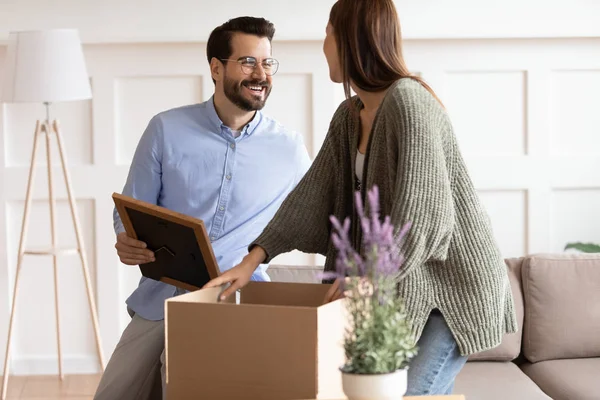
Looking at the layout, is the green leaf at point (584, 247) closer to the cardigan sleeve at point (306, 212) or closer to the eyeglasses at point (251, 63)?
the eyeglasses at point (251, 63)

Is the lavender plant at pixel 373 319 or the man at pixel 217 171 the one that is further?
the man at pixel 217 171

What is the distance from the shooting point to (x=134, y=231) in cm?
253

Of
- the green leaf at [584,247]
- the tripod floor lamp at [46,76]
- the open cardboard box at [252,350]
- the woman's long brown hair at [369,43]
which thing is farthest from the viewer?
the green leaf at [584,247]

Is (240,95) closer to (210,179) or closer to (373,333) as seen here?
(210,179)

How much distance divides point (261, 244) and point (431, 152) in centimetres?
51

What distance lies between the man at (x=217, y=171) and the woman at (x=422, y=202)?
2.97ft

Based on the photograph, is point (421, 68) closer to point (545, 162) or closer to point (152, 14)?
point (545, 162)

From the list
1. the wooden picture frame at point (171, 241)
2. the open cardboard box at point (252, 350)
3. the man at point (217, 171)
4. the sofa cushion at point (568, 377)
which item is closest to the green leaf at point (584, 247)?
the sofa cushion at point (568, 377)

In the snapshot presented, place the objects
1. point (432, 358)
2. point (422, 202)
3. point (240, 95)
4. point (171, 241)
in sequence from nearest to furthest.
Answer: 1. point (422, 202)
2. point (432, 358)
3. point (171, 241)
4. point (240, 95)

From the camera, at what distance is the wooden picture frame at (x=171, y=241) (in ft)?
7.43

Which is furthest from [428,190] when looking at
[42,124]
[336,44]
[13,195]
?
[13,195]

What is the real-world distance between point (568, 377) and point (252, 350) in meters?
1.70

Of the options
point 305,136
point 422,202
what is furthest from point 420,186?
point 305,136

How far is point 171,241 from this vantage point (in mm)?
2402
